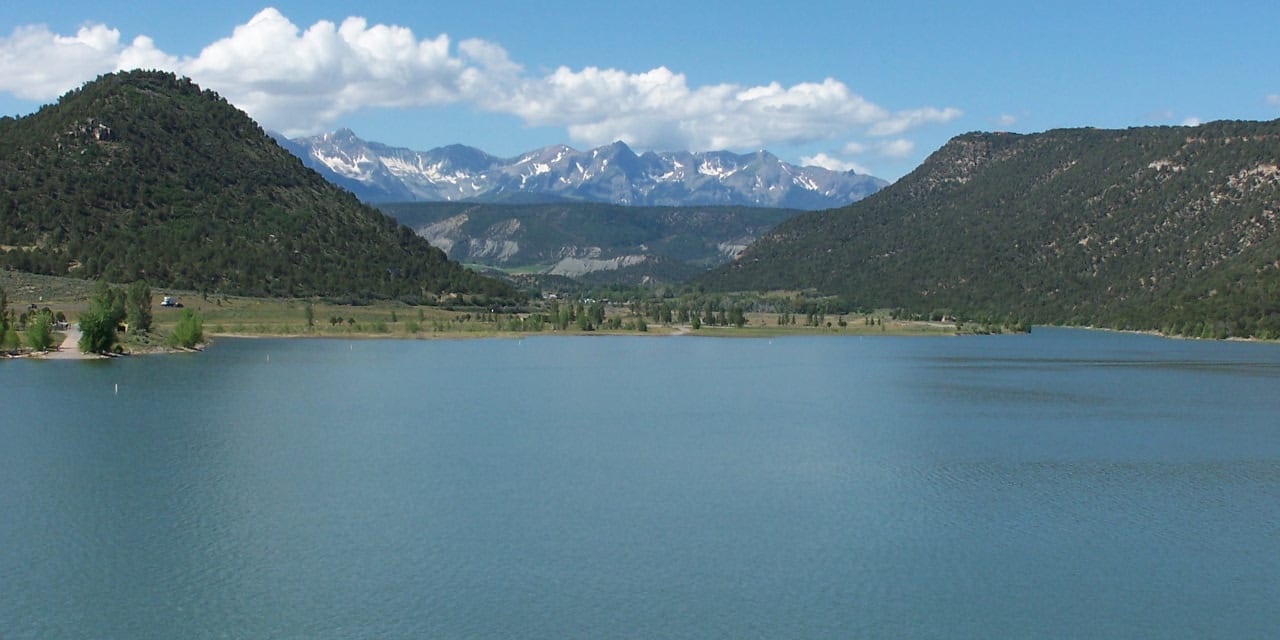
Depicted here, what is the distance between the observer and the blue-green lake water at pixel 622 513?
34.7m

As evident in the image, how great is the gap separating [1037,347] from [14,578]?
6550 inches

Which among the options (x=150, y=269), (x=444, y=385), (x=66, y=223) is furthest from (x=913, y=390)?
(x=66, y=223)

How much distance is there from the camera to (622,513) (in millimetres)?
47781

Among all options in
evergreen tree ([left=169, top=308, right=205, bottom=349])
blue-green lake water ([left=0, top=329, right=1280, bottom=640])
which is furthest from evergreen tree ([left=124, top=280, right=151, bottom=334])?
blue-green lake water ([left=0, top=329, right=1280, bottom=640])

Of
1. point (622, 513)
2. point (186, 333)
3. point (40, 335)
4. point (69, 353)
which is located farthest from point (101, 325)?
point (622, 513)

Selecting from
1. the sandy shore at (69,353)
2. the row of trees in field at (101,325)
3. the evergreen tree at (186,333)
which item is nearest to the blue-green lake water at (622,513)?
the sandy shore at (69,353)

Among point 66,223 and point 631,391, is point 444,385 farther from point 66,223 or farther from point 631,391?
point 66,223

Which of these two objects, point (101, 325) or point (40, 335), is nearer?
point (40, 335)

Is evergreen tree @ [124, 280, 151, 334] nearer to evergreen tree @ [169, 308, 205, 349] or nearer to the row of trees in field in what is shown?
the row of trees in field

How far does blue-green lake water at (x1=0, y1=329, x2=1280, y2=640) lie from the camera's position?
114 ft

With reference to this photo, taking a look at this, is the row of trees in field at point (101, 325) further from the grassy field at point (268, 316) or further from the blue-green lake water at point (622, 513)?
the blue-green lake water at point (622, 513)

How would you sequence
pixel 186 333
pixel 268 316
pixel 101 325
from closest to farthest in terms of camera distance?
pixel 101 325, pixel 186 333, pixel 268 316

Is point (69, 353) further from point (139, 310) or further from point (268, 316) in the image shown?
point (268, 316)

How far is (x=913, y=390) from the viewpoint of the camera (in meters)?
104
